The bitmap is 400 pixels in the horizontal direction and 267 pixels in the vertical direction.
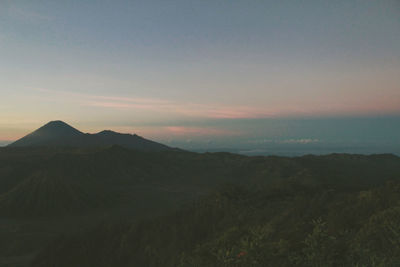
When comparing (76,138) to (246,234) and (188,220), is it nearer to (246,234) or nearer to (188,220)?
(188,220)

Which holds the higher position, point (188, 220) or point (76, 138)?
point (76, 138)

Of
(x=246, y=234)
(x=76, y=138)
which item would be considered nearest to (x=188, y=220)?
(x=246, y=234)

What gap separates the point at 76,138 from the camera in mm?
145750

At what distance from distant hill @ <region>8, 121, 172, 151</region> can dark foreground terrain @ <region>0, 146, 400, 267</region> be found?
7802cm

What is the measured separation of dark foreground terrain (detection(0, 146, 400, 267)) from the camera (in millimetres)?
8180

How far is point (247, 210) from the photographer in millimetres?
23750

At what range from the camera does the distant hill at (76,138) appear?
14121 centimetres

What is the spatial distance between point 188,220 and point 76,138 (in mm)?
141813

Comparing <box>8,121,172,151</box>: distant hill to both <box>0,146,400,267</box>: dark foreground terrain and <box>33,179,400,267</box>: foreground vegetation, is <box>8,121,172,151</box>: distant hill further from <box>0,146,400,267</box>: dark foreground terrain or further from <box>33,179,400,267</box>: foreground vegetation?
<box>33,179,400,267</box>: foreground vegetation

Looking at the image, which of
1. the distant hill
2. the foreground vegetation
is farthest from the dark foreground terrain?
the distant hill

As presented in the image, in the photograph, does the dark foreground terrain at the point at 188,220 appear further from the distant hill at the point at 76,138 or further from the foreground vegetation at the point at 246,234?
the distant hill at the point at 76,138

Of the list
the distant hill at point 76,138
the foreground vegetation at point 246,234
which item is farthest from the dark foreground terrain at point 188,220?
the distant hill at point 76,138

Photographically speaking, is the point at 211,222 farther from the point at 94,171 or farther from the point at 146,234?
the point at 94,171

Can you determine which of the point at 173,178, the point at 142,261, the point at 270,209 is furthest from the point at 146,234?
the point at 173,178
